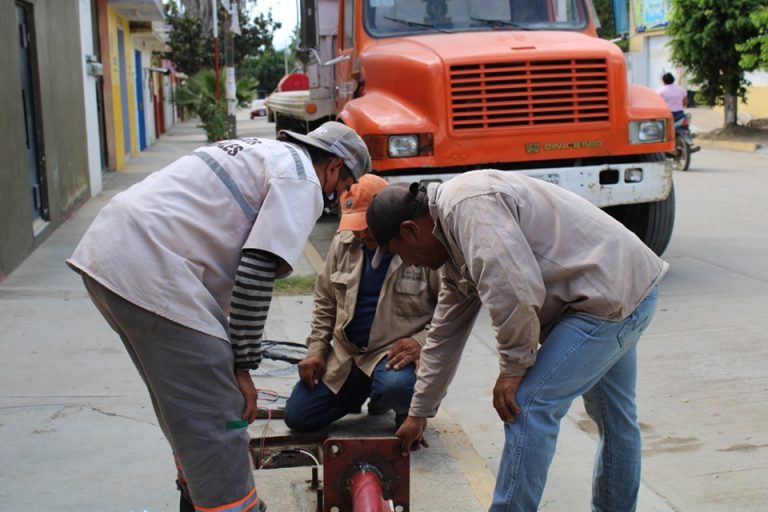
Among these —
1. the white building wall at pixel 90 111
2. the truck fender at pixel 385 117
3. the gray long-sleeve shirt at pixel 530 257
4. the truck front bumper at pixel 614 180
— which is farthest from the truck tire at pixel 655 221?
the white building wall at pixel 90 111

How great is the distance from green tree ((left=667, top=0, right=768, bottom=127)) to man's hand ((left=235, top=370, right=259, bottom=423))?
22.2 metres

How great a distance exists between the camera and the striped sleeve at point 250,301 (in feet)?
10.1

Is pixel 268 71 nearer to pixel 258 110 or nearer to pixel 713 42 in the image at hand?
pixel 258 110

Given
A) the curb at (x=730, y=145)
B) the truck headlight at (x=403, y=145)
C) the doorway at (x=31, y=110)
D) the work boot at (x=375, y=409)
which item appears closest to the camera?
the work boot at (x=375, y=409)

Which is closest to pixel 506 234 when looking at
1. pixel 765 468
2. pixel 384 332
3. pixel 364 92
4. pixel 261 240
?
pixel 261 240

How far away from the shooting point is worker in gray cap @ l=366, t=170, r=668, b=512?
123 inches

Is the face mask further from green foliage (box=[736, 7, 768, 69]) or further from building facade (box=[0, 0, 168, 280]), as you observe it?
green foliage (box=[736, 7, 768, 69])

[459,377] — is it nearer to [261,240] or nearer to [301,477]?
[301,477]

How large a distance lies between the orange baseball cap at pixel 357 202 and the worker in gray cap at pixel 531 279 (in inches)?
30.9

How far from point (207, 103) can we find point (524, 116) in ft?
75.8

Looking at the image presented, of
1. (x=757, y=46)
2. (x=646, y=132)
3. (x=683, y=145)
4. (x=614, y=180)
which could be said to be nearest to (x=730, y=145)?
(x=757, y=46)

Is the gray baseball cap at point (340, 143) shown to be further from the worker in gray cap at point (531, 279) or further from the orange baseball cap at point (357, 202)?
the orange baseball cap at point (357, 202)

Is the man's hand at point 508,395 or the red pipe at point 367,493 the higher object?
the man's hand at point 508,395

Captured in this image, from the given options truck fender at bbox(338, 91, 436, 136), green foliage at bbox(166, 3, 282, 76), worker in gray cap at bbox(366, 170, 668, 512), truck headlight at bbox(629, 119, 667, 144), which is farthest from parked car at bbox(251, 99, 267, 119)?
worker in gray cap at bbox(366, 170, 668, 512)
